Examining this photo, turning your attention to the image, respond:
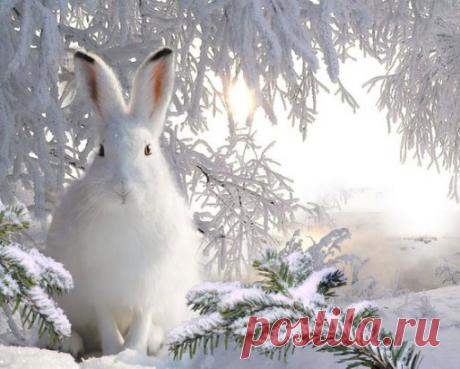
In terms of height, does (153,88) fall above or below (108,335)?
above

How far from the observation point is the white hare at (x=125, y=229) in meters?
2.07

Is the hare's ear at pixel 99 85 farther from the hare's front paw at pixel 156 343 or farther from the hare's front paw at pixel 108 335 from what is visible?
the hare's front paw at pixel 156 343

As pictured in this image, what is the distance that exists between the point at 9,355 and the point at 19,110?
1.79 metres

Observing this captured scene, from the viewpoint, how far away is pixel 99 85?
2252 mm

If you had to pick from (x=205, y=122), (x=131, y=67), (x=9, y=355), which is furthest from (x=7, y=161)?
(x=205, y=122)

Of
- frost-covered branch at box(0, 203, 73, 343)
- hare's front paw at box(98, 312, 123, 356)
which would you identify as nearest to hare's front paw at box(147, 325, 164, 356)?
hare's front paw at box(98, 312, 123, 356)

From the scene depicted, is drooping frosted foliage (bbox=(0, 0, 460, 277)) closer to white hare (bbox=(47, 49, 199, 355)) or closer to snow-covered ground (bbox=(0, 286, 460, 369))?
white hare (bbox=(47, 49, 199, 355))

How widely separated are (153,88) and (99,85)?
21 centimetres

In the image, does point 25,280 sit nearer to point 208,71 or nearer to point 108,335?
point 108,335

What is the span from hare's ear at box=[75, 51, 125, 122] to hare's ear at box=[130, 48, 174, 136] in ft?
0.24

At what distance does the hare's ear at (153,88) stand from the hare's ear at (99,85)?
0.24 feet

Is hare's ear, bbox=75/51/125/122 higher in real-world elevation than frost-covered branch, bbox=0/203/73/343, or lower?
higher

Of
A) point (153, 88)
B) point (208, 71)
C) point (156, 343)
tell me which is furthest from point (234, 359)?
point (208, 71)

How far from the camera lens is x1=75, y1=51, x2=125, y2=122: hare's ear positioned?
2.23 m
